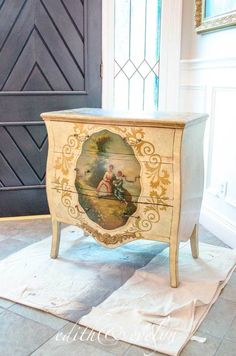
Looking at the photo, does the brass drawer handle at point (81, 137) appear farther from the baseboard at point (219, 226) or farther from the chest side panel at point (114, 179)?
the baseboard at point (219, 226)

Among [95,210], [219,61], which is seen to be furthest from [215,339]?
[219,61]

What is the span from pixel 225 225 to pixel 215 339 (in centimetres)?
102

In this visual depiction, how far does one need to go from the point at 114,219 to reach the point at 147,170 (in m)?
0.30

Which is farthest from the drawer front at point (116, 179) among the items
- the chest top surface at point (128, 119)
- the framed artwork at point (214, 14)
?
the framed artwork at point (214, 14)

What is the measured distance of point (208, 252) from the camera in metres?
2.26

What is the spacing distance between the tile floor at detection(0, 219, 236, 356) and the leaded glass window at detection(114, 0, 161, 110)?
1.53m

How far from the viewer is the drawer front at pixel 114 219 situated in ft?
6.13

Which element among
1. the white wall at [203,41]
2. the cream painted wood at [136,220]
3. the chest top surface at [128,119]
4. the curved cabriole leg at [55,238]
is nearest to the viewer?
the chest top surface at [128,119]

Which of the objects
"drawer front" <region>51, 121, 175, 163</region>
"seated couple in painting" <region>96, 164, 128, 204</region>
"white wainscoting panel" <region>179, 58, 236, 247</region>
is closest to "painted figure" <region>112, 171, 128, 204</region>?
"seated couple in painting" <region>96, 164, 128, 204</region>

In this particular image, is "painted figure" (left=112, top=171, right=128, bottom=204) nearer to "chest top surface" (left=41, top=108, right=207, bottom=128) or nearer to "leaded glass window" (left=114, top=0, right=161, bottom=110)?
"chest top surface" (left=41, top=108, right=207, bottom=128)

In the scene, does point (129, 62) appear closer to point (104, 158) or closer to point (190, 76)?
point (190, 76)

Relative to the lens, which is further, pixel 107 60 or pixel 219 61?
pixel 107 60

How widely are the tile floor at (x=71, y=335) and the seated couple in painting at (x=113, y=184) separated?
62 cm

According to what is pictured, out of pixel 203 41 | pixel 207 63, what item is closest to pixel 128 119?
pixel 207 63
